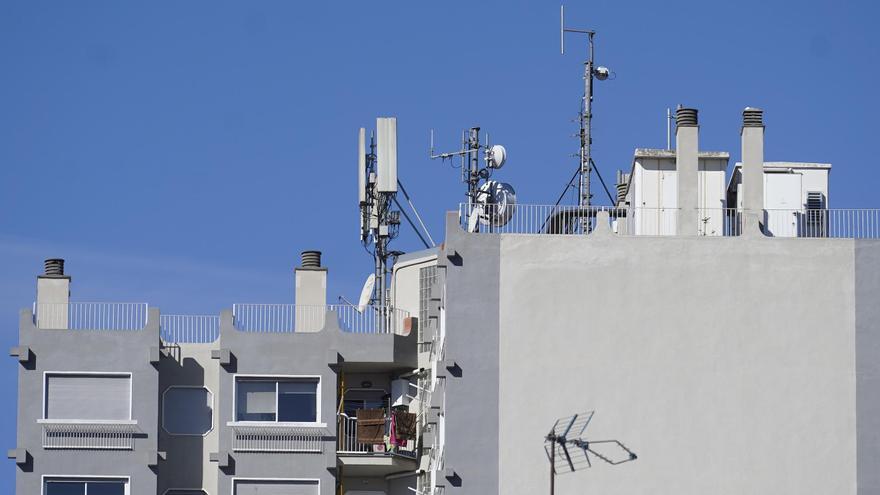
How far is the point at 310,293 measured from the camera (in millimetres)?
85375

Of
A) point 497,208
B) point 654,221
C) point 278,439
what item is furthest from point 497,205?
point 278,439

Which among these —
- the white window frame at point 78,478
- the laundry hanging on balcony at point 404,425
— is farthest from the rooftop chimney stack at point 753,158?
the white window frame at point 78,478

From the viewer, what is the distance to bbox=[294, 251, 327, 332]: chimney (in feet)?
276

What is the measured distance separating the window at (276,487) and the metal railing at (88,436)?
152 inches

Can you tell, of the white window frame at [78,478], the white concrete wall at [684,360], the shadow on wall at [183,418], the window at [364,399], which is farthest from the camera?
the window at [364,399]

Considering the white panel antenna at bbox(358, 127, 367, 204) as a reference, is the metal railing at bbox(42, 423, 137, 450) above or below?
below

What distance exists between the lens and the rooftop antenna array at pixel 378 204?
8725 cm

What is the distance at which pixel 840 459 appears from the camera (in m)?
73.9

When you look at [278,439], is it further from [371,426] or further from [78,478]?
[78,478]

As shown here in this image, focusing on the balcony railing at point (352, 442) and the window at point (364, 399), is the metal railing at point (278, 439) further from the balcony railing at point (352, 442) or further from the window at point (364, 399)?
the window at point (364, 399)

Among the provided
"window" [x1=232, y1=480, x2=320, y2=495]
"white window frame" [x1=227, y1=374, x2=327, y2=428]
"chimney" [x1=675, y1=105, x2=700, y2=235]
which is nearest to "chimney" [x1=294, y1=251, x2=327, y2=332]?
"white window frame" [x1=227, y1=374, x2=327, y2=428]

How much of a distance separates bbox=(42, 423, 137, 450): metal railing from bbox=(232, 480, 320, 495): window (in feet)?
Result: 12.7

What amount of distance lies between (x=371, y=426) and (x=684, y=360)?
1331cm

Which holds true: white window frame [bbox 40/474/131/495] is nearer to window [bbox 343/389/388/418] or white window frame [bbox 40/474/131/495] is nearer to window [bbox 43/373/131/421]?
window [bbox 43/373/131/421]
